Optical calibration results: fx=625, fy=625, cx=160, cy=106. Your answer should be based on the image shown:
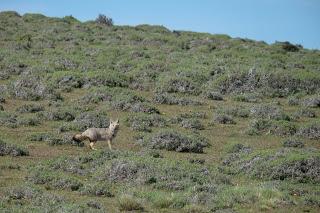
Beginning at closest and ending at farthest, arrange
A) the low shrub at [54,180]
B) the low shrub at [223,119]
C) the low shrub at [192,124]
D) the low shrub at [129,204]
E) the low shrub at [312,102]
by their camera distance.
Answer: the low shrub at [129,204], the low shrub at [54,180], the low shrub at [192,124], the low shrub at [223,119], the low shrub at [312,102]

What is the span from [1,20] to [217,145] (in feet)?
128

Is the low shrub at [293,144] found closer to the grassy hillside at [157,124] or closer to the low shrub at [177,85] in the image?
the grassy hillside at [157,124]

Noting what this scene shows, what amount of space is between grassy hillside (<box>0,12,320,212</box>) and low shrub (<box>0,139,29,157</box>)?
0.09 feet

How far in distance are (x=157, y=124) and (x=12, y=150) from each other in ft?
23.4

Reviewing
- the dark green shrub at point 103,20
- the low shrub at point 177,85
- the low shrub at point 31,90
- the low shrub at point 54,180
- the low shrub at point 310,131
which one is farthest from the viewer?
the dark green shrub at point 103,20

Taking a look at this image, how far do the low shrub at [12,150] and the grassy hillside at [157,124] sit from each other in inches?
1.1

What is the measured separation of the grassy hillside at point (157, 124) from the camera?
13.5 m

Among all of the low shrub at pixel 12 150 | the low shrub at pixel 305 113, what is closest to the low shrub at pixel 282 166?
the low shrub at pixel 12 150

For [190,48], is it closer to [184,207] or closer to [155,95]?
[155,95]

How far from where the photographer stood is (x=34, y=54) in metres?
39.9

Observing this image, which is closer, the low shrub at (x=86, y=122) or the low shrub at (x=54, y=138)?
the low shrub at (x=54, y=138)

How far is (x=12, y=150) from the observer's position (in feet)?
57.0

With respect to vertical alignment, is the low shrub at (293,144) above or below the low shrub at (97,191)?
above

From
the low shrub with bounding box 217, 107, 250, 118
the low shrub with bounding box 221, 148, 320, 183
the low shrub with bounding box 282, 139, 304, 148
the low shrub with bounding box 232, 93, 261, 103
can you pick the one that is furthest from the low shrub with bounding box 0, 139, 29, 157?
the low shrub with bounding box 232, 93, 261, 103
